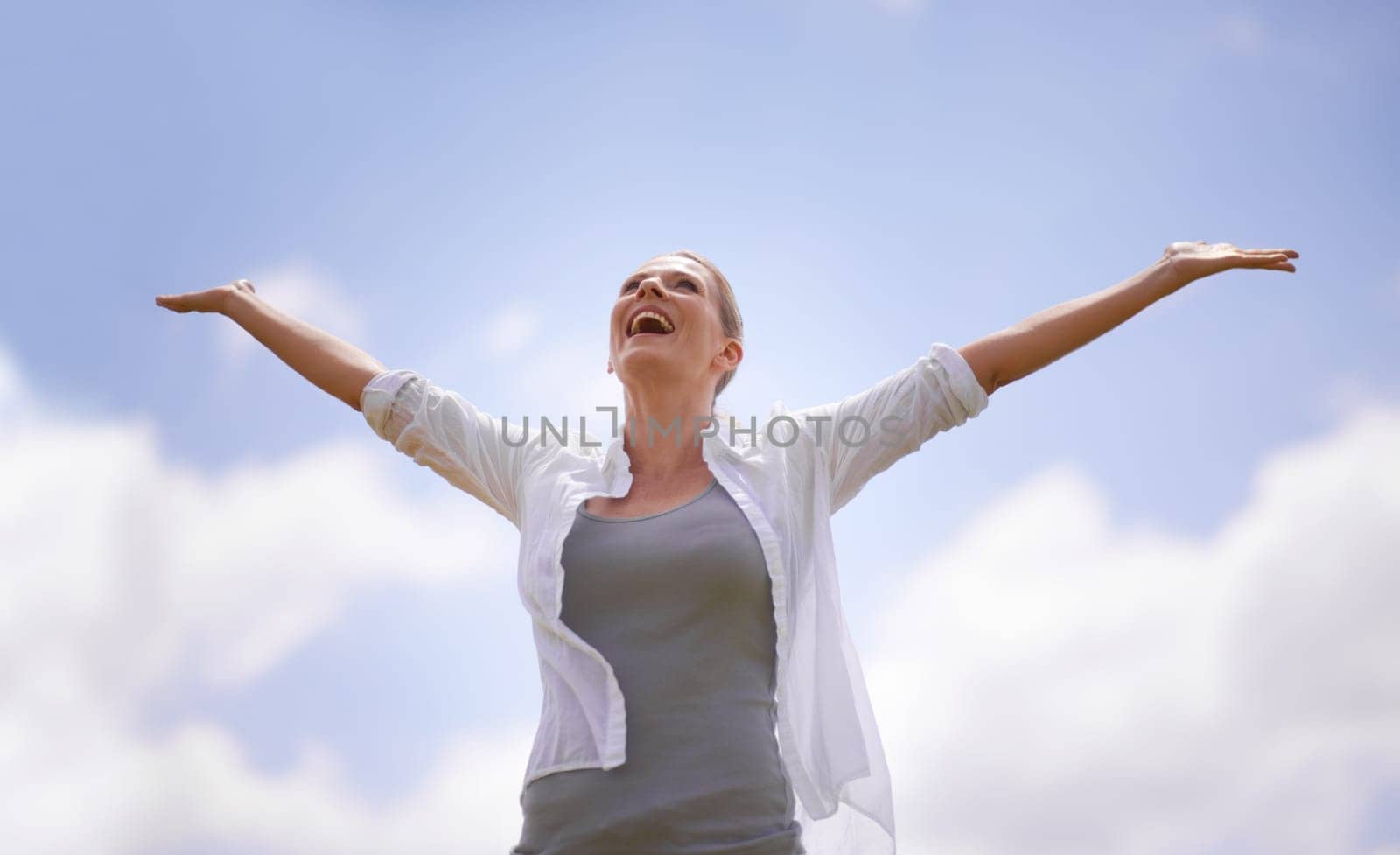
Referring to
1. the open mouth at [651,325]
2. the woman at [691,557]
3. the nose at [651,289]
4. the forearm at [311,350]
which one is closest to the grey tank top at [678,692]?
the woman at [691,557]

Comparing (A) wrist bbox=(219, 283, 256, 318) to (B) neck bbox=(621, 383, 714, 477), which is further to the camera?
(A) wrist bbox=(219, 283, 256, 318)

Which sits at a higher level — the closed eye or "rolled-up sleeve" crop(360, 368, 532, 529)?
the closed eye

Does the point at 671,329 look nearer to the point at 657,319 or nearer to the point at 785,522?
the point at 657,319

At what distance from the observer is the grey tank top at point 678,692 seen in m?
3.09

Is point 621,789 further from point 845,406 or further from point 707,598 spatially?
point 845,406

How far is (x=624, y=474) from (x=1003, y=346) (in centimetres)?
123

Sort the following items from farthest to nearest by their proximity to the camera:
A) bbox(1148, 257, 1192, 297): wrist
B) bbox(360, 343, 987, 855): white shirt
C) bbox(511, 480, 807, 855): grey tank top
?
bbox(1148, 257, 1192, 297): wrist, bbox(360, 343, 987, 855): white shirt, bbox(511, 480, 807, 855): grey tank top

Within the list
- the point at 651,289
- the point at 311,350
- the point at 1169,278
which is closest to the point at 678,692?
the point at 651,289

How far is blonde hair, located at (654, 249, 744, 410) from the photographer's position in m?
4.20

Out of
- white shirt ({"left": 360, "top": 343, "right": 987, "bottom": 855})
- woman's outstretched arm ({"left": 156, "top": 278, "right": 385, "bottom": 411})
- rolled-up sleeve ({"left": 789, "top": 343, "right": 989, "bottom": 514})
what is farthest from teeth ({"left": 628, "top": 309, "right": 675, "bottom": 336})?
woman's outstretched arm ({"left": 156, "top": 278, "right": 385, "bottom": 411})

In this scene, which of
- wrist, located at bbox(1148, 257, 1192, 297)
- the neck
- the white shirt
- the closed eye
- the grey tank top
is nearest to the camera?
the grey tank top

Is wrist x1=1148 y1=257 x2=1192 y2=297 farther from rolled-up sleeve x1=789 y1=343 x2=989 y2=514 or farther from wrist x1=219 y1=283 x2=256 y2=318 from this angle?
wrist x1=219 y1=283 x2=256 y2=318

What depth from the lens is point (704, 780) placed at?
3.12 m

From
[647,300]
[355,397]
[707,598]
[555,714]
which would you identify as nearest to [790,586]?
[707,598]
